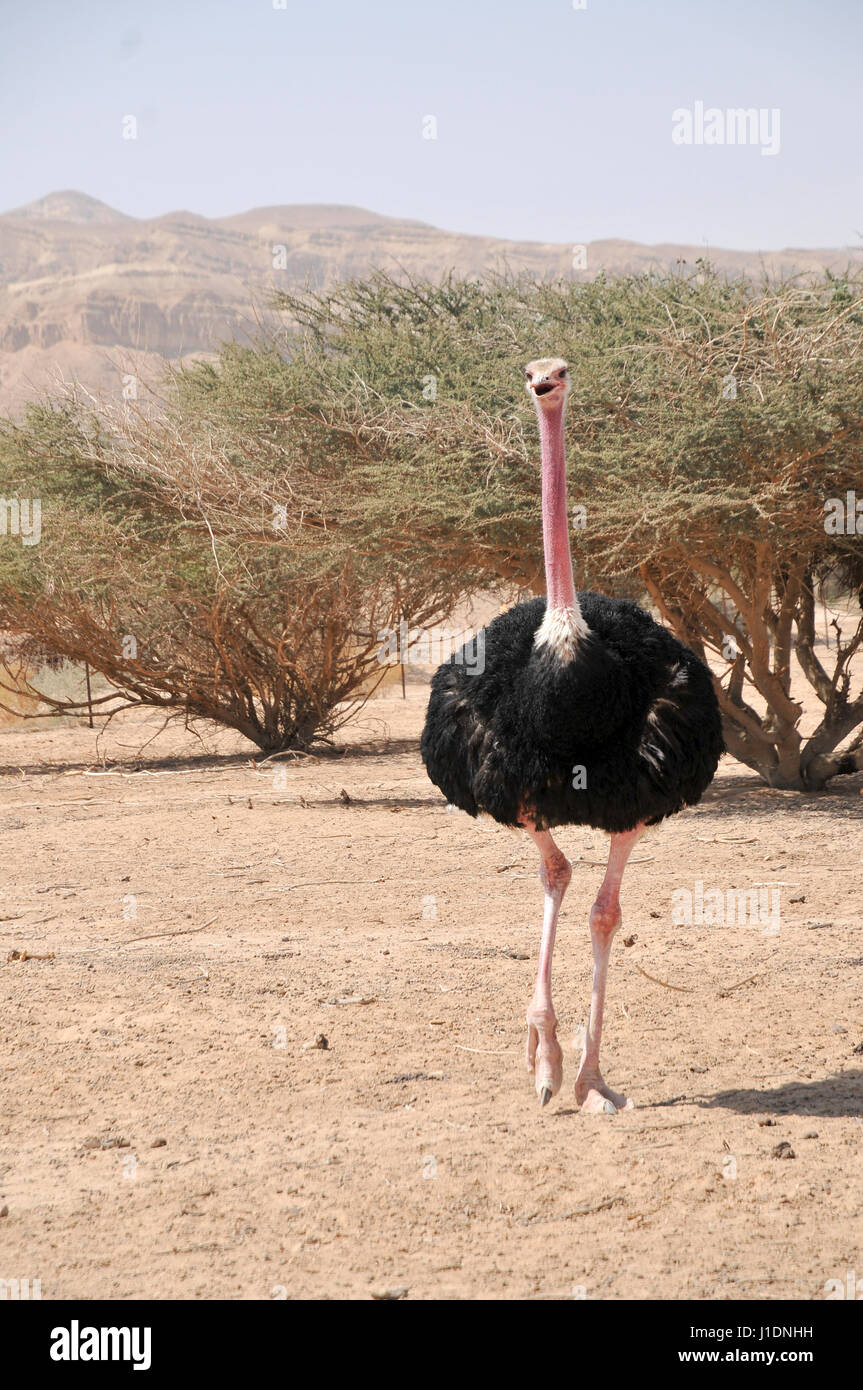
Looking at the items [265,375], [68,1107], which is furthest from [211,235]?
[68,1107]

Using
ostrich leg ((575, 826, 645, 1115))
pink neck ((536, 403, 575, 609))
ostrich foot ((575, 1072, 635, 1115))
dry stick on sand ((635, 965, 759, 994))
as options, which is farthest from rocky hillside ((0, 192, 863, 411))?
ostrich foot ((575, 1072, 635, 1115))

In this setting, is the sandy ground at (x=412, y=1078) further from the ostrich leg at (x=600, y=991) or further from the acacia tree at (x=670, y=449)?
the acacia tree at (x=670, y=449)

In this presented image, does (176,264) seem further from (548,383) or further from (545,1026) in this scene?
(545,1026)

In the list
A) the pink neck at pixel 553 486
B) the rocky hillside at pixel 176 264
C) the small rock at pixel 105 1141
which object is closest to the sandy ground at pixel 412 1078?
the small rock at pixel 105 1141

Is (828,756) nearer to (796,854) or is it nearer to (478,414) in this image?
(796,854)

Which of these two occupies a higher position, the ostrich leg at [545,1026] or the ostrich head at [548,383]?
the ostrich head at [548,383]

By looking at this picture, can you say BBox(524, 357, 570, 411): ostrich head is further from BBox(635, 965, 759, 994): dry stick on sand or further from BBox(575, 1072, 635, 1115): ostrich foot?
BBox(635, 965, 759, 994): dry stick on sand

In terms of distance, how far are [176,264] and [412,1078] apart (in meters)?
121

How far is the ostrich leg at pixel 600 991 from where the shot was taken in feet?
15.4

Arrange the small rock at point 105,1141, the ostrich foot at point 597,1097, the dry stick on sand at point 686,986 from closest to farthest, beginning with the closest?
the small rock at point 105,1141
the ostrich foot at point 597,1097
the dry stick on sand at point 686,986

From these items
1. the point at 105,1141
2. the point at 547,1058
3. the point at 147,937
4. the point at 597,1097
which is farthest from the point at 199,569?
the point at 597,1097

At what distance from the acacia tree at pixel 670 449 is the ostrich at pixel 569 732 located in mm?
4362

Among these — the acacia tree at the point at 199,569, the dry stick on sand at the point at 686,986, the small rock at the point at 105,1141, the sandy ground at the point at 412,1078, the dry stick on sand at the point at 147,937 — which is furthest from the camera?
the acacia tree at the point at 199,569
